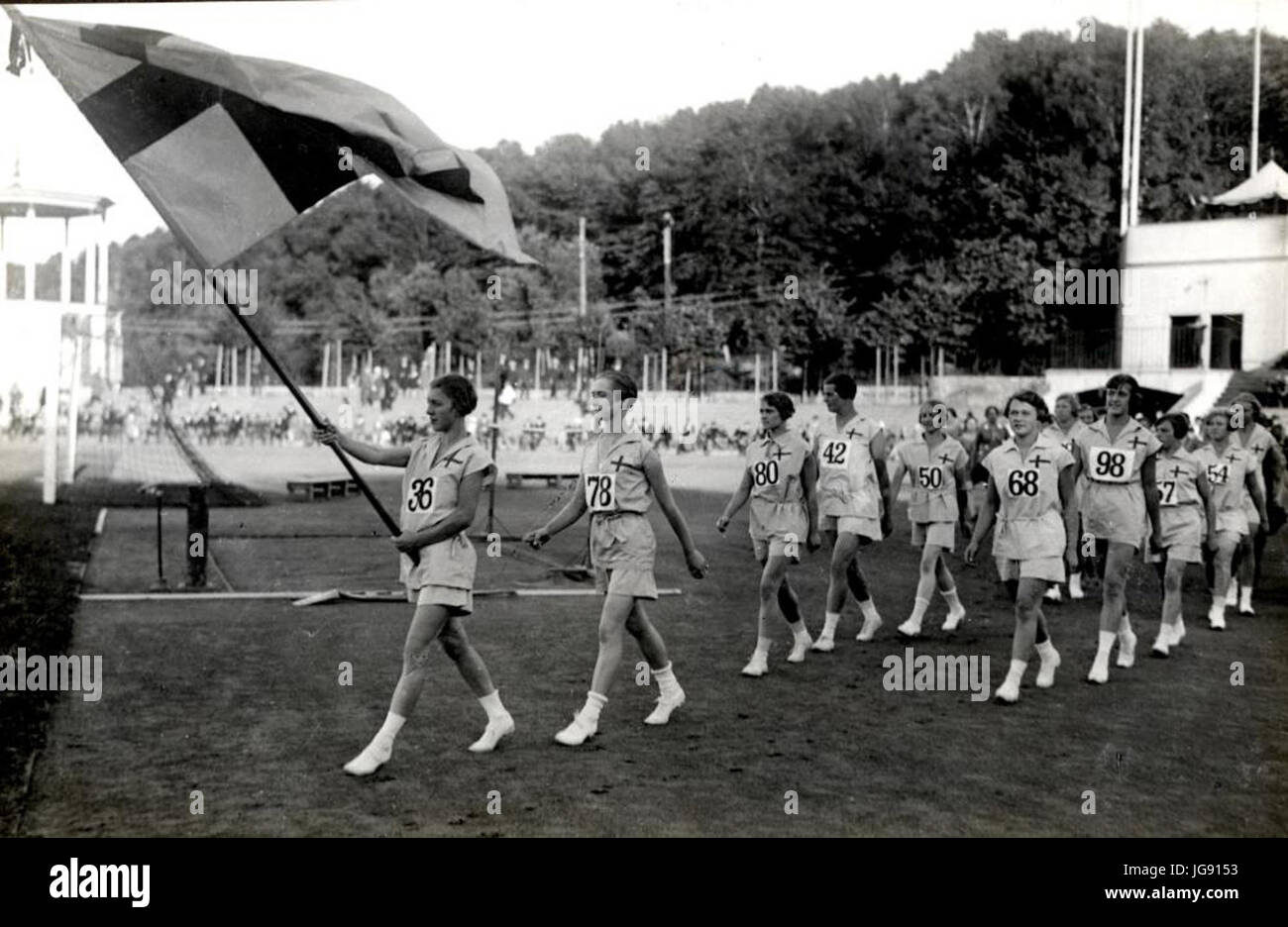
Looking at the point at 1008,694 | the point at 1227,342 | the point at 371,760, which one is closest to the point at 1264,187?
the point at 1227,342

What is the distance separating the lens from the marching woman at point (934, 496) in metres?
10.1

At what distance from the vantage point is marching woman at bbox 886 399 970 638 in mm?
10070

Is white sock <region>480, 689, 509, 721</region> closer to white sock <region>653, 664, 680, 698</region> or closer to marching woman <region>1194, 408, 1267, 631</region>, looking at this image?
white sock <region>653, 664, 680, 698</region>

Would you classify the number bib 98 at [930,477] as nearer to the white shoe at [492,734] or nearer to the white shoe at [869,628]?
the white shoe at [869,628]

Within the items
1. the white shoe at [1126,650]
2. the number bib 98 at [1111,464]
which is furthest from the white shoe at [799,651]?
the number bib 98 at [1111,464]

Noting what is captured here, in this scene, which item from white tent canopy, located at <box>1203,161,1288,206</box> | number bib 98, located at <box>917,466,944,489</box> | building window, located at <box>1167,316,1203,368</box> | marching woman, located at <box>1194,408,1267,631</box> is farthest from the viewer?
building window, located at <box>1167,316,1203,368</box>

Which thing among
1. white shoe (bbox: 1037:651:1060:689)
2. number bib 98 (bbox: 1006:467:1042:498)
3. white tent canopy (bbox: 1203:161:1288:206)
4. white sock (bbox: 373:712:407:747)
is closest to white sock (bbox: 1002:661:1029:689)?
white shoe (bbox: 1037:651:1060:689)

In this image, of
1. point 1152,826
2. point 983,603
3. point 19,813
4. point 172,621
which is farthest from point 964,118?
point 19,813

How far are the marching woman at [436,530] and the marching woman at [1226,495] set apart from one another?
6668 millimetres

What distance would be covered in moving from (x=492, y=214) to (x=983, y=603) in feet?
21.8

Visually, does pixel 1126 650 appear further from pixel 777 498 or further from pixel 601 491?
pixel 601 491

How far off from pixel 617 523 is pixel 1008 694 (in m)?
2.60

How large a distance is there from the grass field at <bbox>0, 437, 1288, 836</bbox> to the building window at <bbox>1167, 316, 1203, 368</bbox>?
9.99 meters
